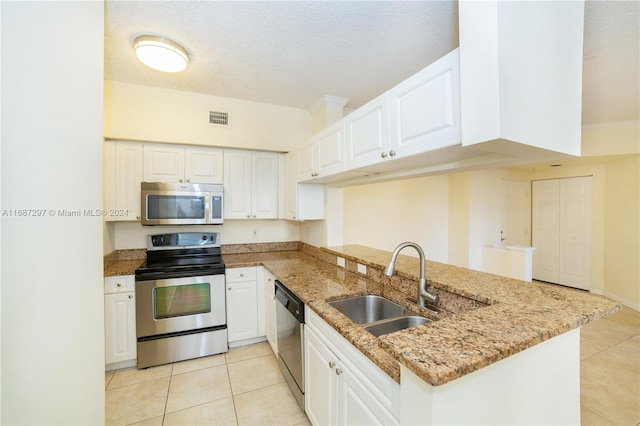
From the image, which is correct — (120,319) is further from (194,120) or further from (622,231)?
(622,231)

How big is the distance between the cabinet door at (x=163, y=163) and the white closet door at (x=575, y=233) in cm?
645

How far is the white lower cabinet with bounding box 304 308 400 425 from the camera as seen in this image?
3.25ft

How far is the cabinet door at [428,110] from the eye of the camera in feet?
3.66

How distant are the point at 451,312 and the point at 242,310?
207cm

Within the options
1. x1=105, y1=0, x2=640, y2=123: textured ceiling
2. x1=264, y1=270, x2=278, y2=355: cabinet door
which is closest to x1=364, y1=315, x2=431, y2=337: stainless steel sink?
x1=264, y1=270, x2=278, y2=355: cabinet door

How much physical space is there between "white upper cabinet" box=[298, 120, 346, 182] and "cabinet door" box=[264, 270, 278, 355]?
1.08 metres

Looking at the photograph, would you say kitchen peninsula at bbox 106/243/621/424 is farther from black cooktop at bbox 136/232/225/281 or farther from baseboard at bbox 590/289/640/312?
baseboard at bbox 590/289/640/312

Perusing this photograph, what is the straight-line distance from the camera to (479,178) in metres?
4.57

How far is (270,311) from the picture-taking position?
260cm

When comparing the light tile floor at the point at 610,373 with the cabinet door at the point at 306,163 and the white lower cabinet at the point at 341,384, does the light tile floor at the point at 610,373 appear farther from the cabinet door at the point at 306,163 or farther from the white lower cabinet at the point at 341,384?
the cabinet door at the point at 306,163

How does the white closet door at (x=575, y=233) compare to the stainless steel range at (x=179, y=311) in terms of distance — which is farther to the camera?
the white closet door at (x=575, y=233)

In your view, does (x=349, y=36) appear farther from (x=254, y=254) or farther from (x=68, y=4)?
(x=254, y=254)

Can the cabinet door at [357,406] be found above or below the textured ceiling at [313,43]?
below

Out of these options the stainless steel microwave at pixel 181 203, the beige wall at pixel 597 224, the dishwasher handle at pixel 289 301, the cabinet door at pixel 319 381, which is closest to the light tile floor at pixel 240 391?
the cabinet door at pixel 319 381
